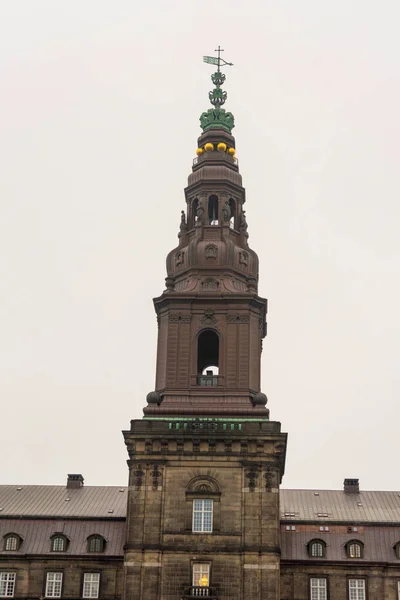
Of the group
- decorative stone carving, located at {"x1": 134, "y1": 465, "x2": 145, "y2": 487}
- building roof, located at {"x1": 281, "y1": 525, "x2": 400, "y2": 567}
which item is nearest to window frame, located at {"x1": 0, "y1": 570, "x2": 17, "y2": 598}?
decorative stone carving, located at {"x1": 134, "y1": 465, "x2": 145, "y2": 487}

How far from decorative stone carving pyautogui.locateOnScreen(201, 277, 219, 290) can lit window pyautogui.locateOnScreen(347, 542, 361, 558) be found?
22.5 m

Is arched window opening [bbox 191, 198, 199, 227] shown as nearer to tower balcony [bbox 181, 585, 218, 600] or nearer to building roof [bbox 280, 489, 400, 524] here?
building roof [bbox 280, 489, 400, 524]

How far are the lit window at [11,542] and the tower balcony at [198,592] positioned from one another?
1702 centimetres

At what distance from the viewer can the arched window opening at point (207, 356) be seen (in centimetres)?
8281

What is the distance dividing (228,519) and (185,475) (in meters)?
4.41

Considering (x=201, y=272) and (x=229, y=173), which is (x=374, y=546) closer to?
(x=201, y=272)

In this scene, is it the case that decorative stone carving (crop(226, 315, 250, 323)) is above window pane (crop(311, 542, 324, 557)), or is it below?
above

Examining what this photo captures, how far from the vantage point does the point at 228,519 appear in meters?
77.8

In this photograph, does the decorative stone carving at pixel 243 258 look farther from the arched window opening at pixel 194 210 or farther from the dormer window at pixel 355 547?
the dormer window at pixel 355 547

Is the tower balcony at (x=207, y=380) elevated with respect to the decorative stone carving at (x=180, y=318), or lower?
lower

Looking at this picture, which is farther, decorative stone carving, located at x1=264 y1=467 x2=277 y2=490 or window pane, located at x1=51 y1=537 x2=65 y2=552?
window pane, located at x1=51 y1=537 x2=65 y2=552

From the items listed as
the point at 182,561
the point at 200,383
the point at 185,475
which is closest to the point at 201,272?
the point at 200,383

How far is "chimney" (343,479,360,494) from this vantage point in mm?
93562

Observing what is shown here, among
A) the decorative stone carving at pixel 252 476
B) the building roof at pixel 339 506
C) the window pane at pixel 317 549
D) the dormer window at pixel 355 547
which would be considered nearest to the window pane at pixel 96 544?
the building roof at pixel 339 506
